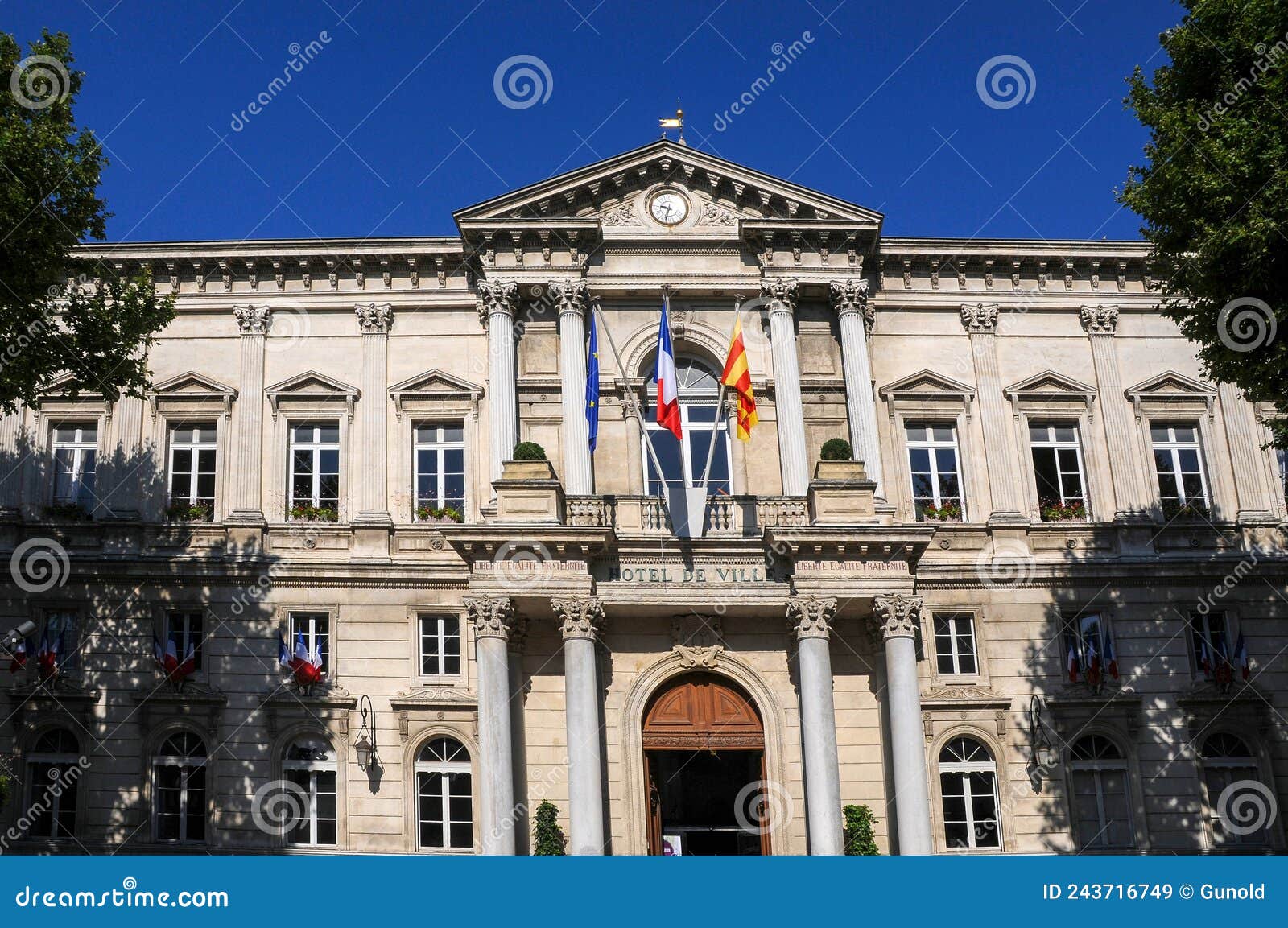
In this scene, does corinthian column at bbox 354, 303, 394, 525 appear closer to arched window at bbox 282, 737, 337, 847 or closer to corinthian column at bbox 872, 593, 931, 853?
arched window at bbox 282, 737, 337, 847

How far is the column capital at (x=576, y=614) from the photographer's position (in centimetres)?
2144

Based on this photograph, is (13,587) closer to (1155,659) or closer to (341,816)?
(341,816)

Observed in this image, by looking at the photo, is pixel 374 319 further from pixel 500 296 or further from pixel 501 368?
pixel 501 368

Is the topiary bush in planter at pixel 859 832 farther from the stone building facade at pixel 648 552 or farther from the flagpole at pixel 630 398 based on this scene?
the flagpole at pixel 630 398

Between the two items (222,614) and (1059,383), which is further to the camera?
(1059,383)

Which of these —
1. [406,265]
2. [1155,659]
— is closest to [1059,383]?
[1155,659]

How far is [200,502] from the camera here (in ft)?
80.4

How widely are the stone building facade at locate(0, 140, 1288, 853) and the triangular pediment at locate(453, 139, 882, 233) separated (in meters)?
0.08

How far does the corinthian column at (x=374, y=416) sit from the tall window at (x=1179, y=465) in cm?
1587

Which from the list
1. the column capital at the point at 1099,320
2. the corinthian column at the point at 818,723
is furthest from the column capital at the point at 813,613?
the column capital at the point at 1099,320

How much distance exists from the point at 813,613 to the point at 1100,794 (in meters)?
6.86

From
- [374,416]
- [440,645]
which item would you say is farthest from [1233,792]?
[374,416]

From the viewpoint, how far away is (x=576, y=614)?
21.5 m

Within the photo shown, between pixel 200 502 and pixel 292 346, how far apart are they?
12.1 ft
